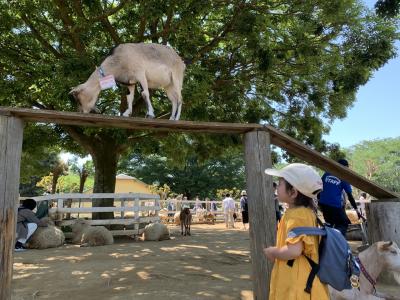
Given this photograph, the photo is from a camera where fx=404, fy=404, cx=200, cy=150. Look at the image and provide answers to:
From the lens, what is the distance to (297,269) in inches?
109

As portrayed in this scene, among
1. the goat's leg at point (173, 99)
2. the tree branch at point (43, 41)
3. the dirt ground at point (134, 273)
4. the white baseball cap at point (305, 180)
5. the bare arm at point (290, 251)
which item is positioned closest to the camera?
the bare arm at point (290, 251)

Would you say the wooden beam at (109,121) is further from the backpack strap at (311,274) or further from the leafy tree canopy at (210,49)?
the leafy tree canopy at (210,49)

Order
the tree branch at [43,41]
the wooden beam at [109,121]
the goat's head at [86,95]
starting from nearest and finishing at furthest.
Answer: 1. the wooden beam at [109,121]
2. the goat's head at [86,95]
3. the tree branch at [43,41]

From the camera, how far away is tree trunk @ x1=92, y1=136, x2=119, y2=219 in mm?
14195

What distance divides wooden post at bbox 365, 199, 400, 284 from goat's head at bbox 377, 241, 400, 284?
1.46 meters

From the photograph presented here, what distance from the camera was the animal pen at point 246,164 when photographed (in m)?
3.84

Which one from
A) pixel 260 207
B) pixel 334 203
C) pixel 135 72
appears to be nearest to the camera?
pixel 260 207

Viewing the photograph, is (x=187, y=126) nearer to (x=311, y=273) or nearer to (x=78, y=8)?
(x=311, y=273)

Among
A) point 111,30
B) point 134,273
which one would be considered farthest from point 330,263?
point 111,30

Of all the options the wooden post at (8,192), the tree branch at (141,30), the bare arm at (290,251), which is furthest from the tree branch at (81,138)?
the bare arm at (290,251)

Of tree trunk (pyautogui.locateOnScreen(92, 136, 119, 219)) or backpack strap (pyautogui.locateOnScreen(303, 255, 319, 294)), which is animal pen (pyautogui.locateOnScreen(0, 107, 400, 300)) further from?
tree trunk (pyautogui.locateOnScreen(92, 136, 119, 219))

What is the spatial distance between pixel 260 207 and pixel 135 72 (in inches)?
90.8

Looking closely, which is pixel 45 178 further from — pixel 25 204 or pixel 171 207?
pixel 25 204

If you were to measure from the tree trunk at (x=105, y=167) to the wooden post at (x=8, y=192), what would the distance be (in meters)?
10.3
